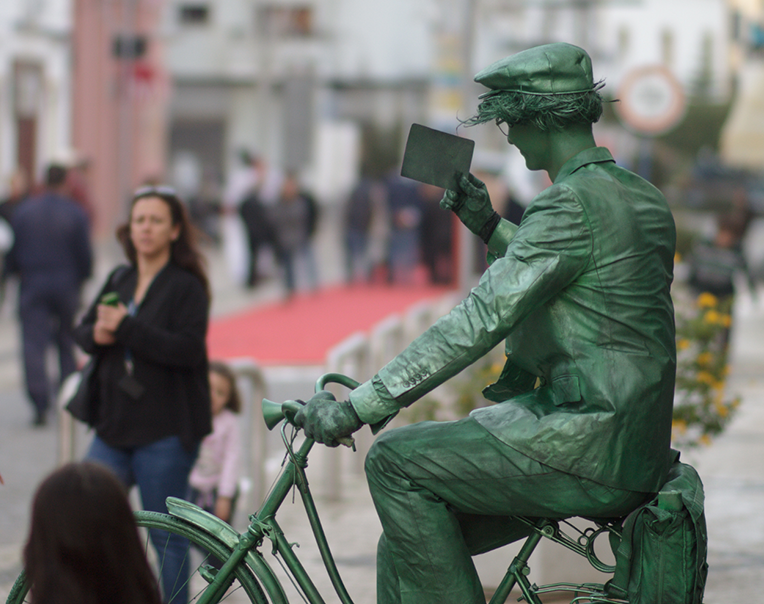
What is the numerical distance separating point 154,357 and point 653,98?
11107 mm

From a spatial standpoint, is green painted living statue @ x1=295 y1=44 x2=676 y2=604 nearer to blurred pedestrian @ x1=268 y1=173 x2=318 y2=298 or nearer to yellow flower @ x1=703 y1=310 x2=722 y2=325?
yellow flower @ x1=703 y1=310 x2=722 y2=325

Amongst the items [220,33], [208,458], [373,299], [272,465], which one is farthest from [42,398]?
[220,33]

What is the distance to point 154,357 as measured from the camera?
484 cm

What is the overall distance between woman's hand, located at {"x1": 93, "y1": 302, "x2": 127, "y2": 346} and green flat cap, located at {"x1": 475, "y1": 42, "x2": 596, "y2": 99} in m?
2.04

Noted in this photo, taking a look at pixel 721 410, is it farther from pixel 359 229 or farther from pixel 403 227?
pixel 359 229

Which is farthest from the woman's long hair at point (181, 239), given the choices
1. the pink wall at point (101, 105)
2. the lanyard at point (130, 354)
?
the pink wall at point (101, 105)

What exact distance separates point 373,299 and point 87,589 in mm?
17407

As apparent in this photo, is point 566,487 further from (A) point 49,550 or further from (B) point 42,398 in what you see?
(B) point 42,398

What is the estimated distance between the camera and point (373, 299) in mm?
20062

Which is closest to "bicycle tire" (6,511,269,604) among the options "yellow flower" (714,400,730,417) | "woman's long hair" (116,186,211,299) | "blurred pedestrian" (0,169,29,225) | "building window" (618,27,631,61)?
"woman's long hair" (116,186,211,299)

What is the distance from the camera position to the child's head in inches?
230

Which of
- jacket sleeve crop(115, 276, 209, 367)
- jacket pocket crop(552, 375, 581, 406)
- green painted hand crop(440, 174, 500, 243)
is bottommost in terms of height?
jacket sleeve crop(115, 276, 209, 367)

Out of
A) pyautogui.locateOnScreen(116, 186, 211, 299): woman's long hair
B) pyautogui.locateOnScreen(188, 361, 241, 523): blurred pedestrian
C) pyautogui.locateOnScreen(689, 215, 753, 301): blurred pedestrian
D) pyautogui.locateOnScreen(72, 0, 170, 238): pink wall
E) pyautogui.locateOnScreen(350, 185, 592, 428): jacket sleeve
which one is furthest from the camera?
pyautogui.locateOnScreen(72, 0, 170, 238): pink wall

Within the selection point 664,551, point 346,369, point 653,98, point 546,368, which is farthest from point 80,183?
point 664,551
